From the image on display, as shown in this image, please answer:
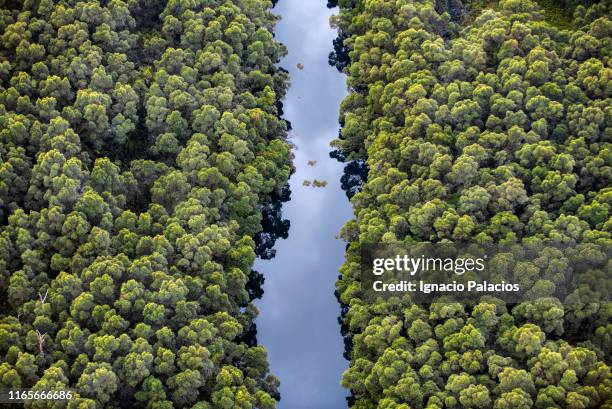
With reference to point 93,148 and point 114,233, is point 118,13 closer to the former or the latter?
point 93,148

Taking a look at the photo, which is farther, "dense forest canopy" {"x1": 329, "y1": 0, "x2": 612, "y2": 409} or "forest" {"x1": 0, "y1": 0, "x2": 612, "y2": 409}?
"forest" {"x1": 0, "y1": 0, "x2": 612, "y2": 409}

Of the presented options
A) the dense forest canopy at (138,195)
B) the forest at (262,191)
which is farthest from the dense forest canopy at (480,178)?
the dense forest canopy at (138,195)

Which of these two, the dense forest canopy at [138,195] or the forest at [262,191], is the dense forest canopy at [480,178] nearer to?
the forest at [262,191]

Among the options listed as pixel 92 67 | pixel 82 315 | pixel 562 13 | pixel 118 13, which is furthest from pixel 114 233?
pixel 562 13

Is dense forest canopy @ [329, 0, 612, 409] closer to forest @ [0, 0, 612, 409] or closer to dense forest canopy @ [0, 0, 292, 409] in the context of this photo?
forest @ [0, 0, 612, 409]

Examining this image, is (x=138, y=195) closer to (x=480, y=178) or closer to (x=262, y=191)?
(x=262, y=191)

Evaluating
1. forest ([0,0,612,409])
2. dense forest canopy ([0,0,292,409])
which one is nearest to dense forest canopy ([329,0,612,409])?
forest ([0,0,612,409])
